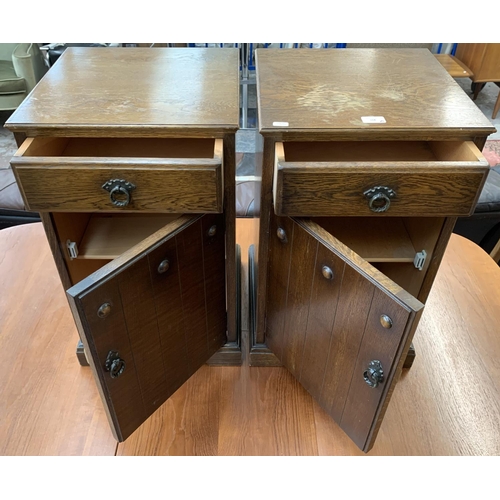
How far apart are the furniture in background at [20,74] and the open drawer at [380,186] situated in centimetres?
205

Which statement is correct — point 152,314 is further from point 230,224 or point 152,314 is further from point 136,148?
point 136,148

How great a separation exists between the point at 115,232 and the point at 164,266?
0.25 metres

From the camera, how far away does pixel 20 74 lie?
7.55 feet

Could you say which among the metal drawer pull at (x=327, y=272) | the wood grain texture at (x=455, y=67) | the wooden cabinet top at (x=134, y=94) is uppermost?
the wooden cabinet top at (x=134, y=94)

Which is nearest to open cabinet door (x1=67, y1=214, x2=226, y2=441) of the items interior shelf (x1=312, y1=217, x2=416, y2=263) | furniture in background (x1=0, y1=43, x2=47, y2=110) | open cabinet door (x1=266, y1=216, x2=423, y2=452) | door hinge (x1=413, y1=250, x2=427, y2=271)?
open cabinet door (x1=266, y1=216, x2=423, y2=452)

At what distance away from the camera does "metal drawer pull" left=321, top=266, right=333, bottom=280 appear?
2.24 feet

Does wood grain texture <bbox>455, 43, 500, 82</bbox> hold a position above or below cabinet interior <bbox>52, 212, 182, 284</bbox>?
below

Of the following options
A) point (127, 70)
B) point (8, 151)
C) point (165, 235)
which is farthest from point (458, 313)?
point (8, 151)

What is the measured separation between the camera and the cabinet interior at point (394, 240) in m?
0.84

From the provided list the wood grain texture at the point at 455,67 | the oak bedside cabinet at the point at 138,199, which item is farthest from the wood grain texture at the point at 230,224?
the wood grain texture at the point at 455,67

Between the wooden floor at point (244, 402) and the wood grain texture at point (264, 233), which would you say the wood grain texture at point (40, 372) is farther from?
the wood grain texture at point (264, 233)

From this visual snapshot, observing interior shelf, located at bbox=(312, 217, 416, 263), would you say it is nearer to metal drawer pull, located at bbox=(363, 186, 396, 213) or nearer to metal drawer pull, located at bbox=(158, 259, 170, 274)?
metal drawer pull, located at bbox=(363, 186, 396, 213)

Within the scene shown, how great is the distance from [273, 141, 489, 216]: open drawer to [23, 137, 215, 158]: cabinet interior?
200 mm

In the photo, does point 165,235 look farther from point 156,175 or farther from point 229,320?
point 229,320
